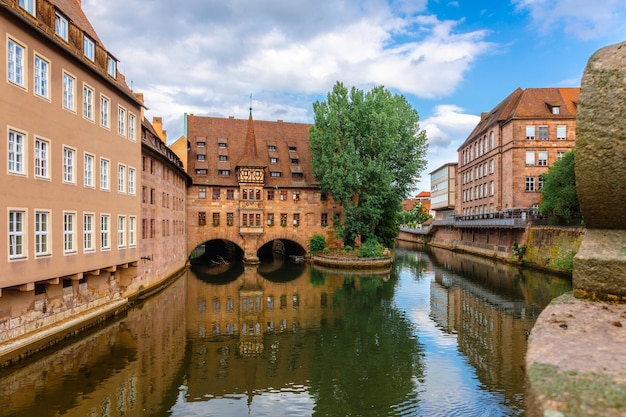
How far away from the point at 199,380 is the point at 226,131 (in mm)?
35906

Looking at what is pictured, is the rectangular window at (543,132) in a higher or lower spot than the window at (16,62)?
higher

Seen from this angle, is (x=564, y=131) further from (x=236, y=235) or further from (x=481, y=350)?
(x=481, y=350)

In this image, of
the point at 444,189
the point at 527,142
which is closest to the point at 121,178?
the point at 527,142

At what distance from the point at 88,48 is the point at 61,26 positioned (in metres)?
1.94

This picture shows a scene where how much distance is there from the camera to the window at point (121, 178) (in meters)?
18.3

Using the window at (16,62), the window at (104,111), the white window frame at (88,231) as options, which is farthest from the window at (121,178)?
the window at (16,62)

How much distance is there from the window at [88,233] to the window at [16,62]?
497 cm

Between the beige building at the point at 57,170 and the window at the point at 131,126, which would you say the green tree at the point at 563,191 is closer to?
the window at the point at 131,126

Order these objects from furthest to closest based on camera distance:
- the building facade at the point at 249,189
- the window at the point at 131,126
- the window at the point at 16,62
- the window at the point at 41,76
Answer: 1. the building facade at the point at 249,189
2. the window at the point at 131,126
3. the window at the point at 41,76
4. the window at the point at 16,62

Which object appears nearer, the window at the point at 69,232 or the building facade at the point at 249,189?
the window at the point at 69,232

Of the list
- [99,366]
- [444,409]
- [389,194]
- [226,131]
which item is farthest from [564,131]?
[99,366]

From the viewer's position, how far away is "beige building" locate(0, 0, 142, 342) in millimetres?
11812

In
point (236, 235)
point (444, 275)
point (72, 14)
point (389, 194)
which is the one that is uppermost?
point (72, 14)

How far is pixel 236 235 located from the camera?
133ft
